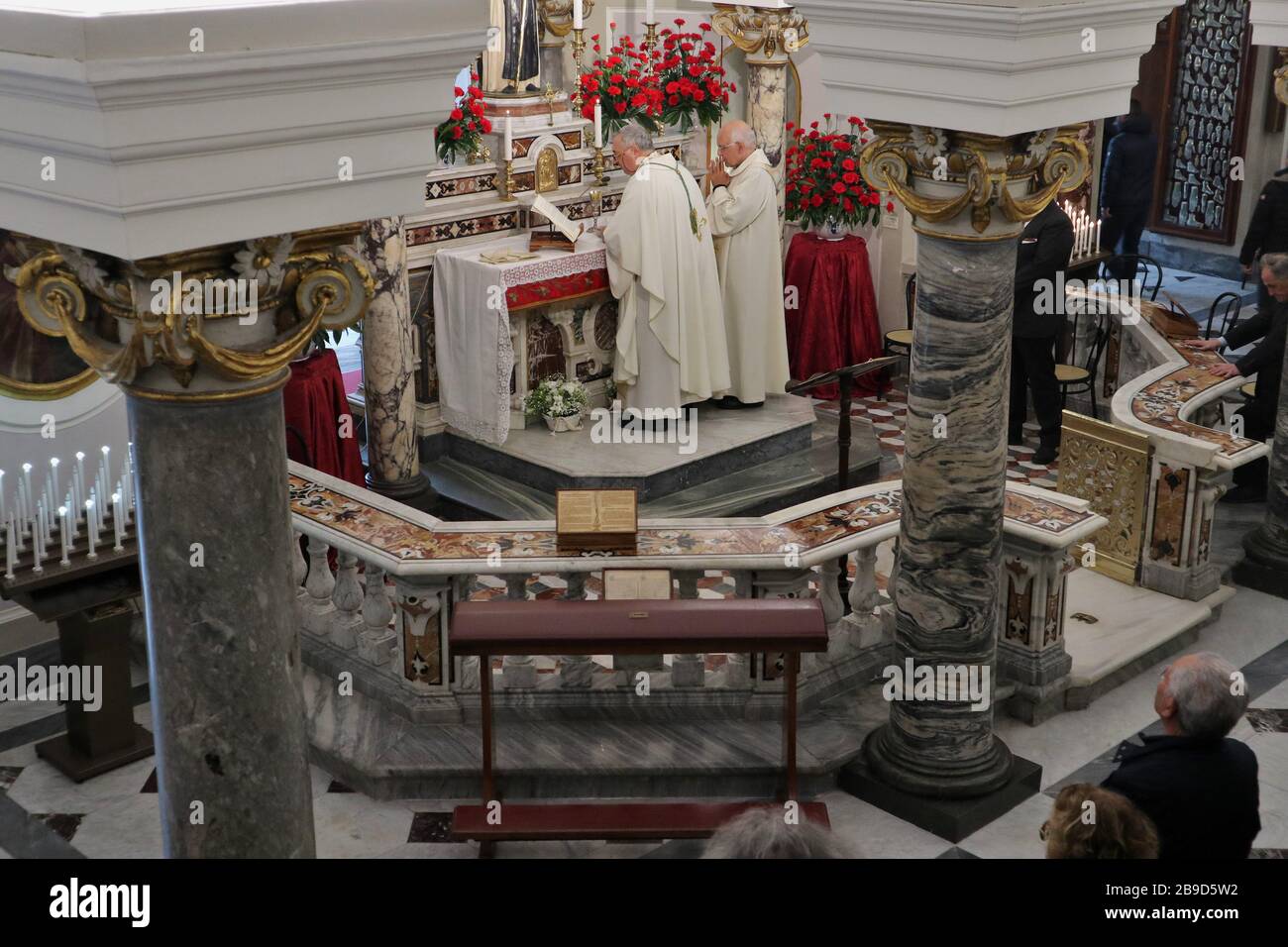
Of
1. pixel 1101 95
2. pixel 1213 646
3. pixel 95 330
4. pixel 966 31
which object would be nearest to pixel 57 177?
pixel 95 330

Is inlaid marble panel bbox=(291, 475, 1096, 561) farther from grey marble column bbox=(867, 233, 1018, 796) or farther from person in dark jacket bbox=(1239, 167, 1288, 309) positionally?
person in dark jacket bbox=(1239, 167, 1288, 309)

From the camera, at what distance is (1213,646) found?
24.0ft

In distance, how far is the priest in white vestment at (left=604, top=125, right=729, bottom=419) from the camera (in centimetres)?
932

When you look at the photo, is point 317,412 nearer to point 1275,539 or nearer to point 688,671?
point 688,671

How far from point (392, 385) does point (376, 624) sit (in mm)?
2516

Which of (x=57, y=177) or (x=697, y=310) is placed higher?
(x=57, y=177)

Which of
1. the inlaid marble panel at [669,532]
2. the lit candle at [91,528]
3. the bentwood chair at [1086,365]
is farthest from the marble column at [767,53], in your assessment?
the lit candle at [91,528]

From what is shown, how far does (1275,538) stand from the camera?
7934 mm

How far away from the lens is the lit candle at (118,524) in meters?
6.17

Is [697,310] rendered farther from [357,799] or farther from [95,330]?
[95,330]

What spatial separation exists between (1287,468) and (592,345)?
3964 mm

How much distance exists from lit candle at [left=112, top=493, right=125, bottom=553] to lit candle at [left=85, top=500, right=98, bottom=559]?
A: 0.23 feet

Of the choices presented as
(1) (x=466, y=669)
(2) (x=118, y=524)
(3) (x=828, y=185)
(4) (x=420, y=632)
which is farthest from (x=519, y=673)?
(3) (x=828, y=185)

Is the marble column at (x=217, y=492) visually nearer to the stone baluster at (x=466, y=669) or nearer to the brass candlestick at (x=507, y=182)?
the stone baluster at (x=466, y=669)
